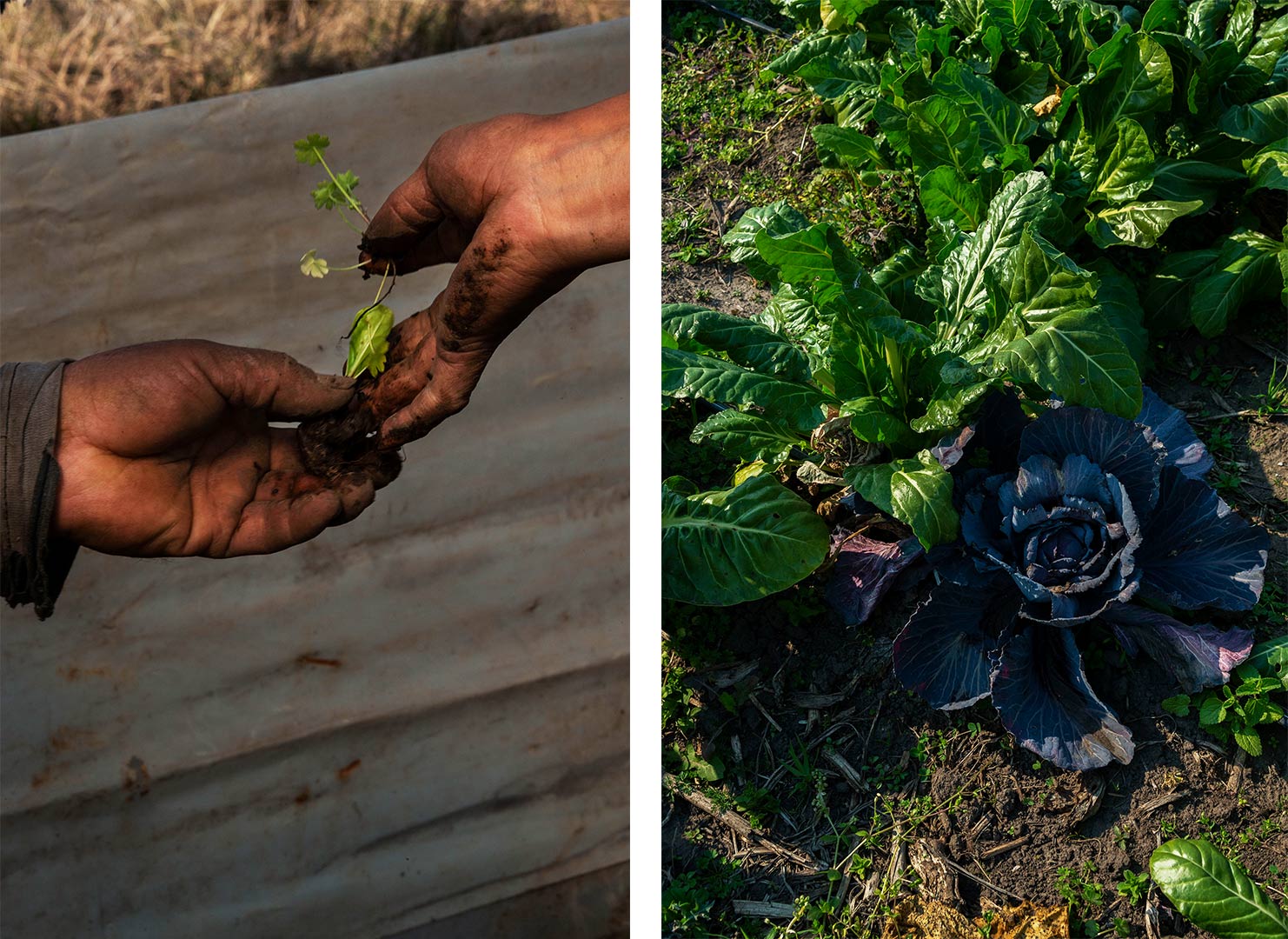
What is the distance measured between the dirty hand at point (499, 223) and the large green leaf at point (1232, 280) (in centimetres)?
88

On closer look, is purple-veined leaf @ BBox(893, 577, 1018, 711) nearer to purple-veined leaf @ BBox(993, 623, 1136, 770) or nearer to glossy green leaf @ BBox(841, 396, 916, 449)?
purple-veined leaf @ BBox(993, 623, 1136, 770)

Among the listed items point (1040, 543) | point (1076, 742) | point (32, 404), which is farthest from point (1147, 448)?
point (32, 404)

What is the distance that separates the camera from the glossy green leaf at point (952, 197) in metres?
1.23

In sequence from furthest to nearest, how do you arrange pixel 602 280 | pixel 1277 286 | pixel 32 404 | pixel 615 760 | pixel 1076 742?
1. pixel 602 280
2. pixel 615 760
3. pixel 1277 286
4. pixel 1076 742
5. pixel 32 404

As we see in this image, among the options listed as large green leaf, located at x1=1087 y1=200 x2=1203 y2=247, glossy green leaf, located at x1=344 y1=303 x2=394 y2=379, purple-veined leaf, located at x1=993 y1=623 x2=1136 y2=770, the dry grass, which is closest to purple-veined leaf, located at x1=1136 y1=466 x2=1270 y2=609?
purple-veined leaf, located at x1=993 y1=623 x2=1136 y2=770

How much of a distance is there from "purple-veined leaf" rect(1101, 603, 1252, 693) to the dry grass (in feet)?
4.03

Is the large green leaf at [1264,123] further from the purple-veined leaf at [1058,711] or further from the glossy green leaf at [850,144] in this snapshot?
the purple-veined leaf at [1058,711]

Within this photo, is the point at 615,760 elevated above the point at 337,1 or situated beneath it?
situated beneath

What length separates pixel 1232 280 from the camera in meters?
1.27

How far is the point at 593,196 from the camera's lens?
87 cm

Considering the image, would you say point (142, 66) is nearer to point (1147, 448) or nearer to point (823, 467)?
point (823, 467)

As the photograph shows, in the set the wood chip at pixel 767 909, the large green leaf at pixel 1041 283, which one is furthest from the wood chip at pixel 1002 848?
the large green leaf at pixel 1041 283

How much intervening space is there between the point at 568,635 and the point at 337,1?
110cm

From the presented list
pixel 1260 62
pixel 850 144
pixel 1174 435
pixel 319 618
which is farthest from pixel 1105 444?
pixel 319 618
